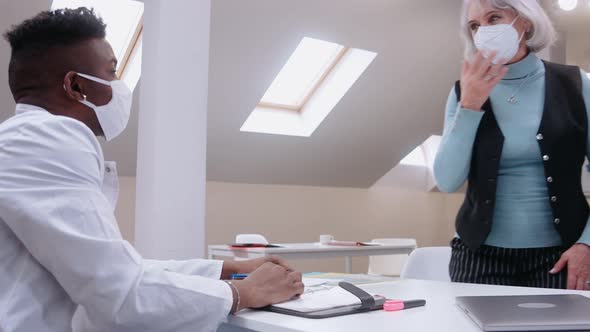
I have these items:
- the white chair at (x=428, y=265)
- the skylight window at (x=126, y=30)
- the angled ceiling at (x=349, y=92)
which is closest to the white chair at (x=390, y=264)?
the angled ceiling at (x=349, y=92)

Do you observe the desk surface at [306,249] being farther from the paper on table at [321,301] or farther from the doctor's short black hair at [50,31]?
the doctor's short black hair at [50,31]

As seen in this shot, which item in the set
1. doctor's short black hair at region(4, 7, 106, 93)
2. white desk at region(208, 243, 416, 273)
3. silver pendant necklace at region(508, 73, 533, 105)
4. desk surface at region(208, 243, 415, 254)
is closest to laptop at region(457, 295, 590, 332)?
silver pendant necklace at region(508, 73, 533, 105)

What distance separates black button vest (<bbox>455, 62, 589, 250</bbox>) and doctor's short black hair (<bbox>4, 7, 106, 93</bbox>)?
0.99 metres

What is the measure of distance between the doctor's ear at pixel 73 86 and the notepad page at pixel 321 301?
22.9 inches

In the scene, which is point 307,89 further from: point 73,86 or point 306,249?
point 73,86

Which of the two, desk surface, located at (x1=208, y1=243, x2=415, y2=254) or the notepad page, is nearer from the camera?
the notepad page

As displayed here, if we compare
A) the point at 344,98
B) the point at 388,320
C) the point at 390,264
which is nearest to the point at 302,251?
the point at 390,264

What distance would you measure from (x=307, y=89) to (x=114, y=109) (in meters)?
4.61

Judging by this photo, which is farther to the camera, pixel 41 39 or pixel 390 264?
pixel 390 264

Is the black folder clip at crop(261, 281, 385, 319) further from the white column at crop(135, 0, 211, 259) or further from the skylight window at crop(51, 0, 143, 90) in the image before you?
the skylight window at crop(51, 0, 143, 90)

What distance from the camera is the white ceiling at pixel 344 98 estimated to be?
436cm

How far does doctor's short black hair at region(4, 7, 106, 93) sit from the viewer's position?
3.54 ft

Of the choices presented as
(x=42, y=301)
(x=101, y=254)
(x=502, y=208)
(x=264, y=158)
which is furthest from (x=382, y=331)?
(x=264, y=158)

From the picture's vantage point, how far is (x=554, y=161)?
1.38 metres
